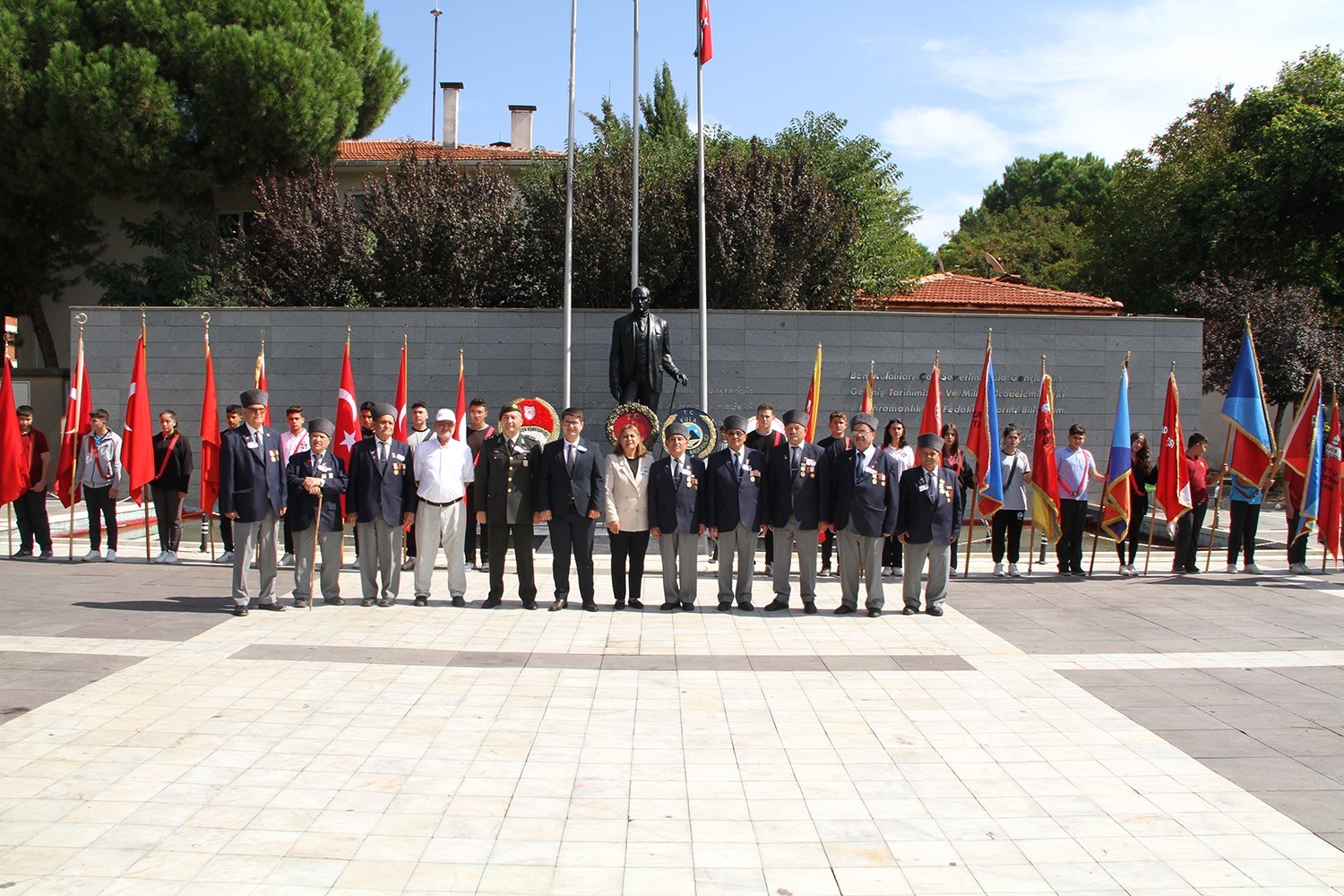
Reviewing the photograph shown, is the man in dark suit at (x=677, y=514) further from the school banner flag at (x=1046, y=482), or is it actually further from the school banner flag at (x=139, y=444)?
the school banner flag at (x=139, y=444)

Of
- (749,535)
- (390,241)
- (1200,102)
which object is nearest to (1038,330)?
(749,535)

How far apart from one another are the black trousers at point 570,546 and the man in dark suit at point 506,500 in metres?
0.20

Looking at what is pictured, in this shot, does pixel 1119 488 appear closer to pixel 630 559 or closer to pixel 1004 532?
pixel 1004 532

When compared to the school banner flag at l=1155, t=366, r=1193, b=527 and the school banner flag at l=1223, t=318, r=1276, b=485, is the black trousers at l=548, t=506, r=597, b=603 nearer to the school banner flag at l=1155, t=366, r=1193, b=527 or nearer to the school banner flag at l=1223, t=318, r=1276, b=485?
the school banner flag at l=1155, t=366, r=1193, b=527

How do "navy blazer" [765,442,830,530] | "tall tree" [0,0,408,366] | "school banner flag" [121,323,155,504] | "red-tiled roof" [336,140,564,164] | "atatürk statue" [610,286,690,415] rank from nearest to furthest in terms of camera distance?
"navy blazer" [765,442,830,530] < "school banner flag" [121,323,155,504] < "atatürk statue" [610,286,690,415] < "tall tree" [0,0,408,366] < "red-tiled roof" [336,140,564,164]

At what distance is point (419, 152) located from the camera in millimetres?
31250

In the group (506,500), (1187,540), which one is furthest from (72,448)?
(1187,540)

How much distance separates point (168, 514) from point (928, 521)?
862 cm

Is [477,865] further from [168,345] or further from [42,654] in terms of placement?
[168,345]

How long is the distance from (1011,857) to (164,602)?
26.8 ft

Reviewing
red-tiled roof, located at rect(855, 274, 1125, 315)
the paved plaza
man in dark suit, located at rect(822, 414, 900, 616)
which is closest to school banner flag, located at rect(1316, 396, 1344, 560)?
the paved plaza

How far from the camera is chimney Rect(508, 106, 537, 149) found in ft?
123

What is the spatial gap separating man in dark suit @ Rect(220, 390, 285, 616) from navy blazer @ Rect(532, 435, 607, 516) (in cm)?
231

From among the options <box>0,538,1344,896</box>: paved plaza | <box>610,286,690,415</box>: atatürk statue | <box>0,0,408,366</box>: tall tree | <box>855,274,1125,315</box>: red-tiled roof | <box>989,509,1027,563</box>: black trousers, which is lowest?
<box>0,538,1344,896</box>: paved plaza
